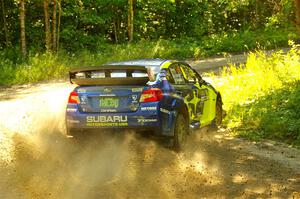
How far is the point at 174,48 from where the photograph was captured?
29031 millimetres

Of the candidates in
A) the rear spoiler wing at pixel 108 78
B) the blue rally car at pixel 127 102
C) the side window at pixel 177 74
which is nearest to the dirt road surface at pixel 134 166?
the blue rally car at pixel 127 102

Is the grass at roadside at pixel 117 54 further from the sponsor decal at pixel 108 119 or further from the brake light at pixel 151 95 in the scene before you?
the sponsor decal at pixel 108 119

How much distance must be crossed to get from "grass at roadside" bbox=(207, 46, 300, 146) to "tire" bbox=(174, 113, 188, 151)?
8.14 feet

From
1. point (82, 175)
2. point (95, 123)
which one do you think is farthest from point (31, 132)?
point (82, 175)

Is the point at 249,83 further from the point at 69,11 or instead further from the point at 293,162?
the point at 69,11

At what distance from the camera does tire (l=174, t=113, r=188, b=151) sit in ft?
27.2

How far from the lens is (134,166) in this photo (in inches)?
308

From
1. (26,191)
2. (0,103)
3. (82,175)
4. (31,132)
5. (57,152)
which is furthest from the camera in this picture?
(0,103)

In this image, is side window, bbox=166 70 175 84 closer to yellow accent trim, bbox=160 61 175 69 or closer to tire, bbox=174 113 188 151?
yellow accent trim, bbox=160 61 175 69

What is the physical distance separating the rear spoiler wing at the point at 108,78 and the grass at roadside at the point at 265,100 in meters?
3.76

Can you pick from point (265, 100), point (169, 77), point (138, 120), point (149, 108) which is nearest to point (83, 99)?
point (138, 120)

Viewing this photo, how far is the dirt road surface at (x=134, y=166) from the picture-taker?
664 cm

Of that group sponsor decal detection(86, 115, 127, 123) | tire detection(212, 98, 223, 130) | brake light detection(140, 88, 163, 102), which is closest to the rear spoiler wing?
brake light detection(140, 88, 163, 102)

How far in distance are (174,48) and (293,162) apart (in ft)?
68.2
